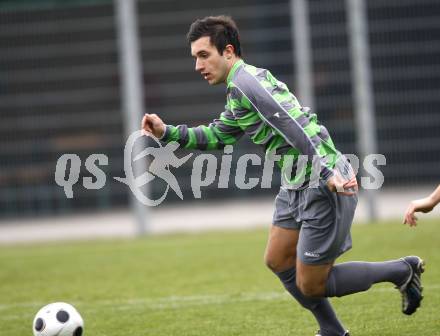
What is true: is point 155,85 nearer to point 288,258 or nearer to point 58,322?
point 58,322

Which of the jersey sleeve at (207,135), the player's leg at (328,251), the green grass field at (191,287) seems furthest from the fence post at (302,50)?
the player's leg at (328,251)

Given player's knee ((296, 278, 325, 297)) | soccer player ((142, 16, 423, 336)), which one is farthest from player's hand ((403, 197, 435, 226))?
player's knee ((296, 278, 325, 297))

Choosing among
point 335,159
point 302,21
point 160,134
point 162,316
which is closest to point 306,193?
point 335,159

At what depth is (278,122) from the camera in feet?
16.8

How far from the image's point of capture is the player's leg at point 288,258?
5.52 meters

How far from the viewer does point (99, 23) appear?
14797mm

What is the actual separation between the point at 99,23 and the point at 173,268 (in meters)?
6.48

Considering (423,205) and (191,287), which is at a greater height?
(423,205)

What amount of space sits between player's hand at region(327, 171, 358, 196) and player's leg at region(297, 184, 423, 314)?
0.69 feet

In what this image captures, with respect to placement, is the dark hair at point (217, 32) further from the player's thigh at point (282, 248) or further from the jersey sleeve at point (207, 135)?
the player's thigh at point (282, 248)

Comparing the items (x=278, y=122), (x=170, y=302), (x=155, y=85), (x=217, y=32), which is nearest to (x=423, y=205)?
(x=278, y=122)

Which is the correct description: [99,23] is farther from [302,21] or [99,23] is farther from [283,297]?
[283,297]

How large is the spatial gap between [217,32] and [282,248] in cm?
136

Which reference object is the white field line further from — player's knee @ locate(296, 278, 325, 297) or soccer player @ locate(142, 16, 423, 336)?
Result: player's knee @ locate(296, 278, 325, 297)
